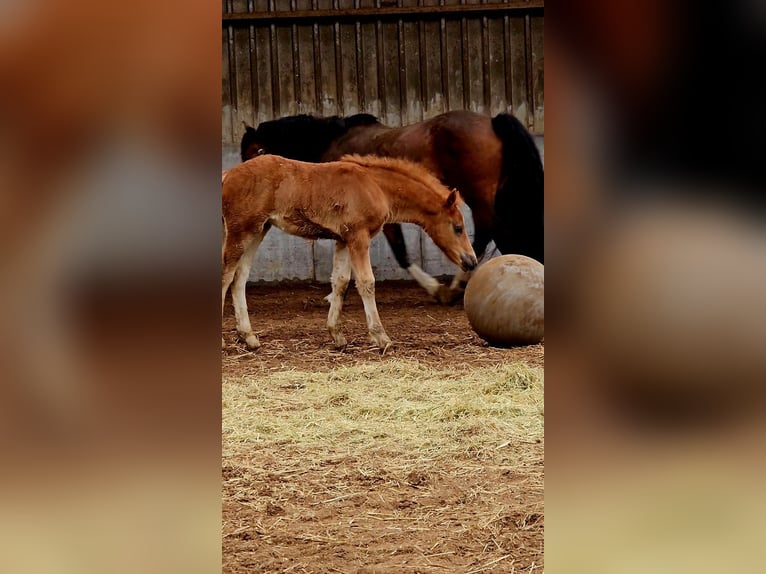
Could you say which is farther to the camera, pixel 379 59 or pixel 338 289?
pixel 379 59

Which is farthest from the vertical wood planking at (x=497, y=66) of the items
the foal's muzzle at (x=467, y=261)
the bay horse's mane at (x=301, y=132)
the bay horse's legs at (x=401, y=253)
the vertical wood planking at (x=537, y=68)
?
the foal's muzzle at (x=467, y=261)

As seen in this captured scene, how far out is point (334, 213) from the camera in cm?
773

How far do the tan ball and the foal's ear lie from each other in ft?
2.65

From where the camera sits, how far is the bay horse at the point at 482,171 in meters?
9.60

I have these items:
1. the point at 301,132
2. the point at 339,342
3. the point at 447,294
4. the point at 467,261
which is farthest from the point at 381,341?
the point at 301,132

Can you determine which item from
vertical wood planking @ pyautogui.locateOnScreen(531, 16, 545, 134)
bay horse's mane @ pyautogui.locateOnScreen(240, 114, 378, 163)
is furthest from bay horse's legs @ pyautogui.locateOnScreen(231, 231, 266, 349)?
vertical wood planking @ pyautogui.locateOnScreen(531, 16, 545, 134)

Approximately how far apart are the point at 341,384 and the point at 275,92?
639 cm

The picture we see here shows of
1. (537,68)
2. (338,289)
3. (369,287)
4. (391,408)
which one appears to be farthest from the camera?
(537,68)

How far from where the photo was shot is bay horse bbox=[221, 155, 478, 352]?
25.0 feet

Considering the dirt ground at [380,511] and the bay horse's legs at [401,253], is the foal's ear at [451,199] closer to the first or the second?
the bay horse's legs at [401,253]

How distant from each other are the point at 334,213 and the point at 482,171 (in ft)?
9.12

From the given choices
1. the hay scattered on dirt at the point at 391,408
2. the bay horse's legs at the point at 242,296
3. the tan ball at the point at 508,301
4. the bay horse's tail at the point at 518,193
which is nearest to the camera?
the hay scattered on dirt at the point at 391,408

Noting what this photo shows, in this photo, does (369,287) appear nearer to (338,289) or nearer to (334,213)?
(338,289)

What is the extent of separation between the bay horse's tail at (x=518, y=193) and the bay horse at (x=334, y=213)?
178 cm
